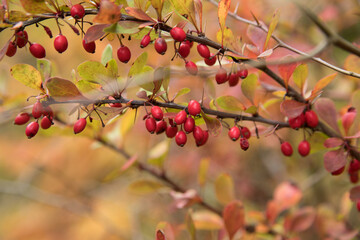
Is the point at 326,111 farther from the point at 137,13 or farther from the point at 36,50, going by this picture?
the point at 36,50

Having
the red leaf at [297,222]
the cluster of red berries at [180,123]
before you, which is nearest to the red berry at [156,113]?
the cluster of red berries at [180,123]

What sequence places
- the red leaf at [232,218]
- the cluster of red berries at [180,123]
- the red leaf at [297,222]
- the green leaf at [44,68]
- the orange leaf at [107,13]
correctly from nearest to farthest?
the orange leaf at [107,13]
the cluster of red berries at [180,123]
the green leaf at [44,68]
the red leaf at [232,218]
the red leaf at [297,222]

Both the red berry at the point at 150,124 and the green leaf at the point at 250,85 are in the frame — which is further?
the green leaf at the point at 250,85

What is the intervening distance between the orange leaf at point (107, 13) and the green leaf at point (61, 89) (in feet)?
0.46

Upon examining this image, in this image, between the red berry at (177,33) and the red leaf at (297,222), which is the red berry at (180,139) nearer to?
the red berry at (177,33)

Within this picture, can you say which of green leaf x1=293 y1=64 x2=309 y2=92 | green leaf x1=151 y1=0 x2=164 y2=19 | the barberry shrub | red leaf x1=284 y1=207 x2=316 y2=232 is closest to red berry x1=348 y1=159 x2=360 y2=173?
the barberry shrub

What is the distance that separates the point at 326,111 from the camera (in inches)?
34.8

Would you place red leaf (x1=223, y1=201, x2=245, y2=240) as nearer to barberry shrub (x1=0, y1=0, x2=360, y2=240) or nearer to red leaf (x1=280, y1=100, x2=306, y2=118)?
barberry shrub (x1=0, y1=0, x2=360, y2=240)

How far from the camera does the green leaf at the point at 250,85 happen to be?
2.81 feet

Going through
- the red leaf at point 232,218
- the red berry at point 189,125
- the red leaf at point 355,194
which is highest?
the red berry at point 189,125

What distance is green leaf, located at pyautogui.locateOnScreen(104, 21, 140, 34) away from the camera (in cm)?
66

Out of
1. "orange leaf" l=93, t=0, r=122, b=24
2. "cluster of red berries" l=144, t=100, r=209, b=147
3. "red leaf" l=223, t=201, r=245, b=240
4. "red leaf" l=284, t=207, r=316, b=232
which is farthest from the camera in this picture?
"red leaf" l=284, t=207, r=316, b=232

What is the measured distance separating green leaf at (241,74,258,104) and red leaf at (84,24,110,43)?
349 millimetres

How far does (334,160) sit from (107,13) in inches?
23.0
